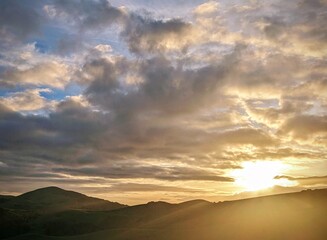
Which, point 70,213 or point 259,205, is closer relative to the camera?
point 259,205

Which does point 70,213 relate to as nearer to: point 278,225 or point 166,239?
point 166,239

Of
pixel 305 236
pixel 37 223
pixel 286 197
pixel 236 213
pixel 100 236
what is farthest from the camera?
pixel 37 223

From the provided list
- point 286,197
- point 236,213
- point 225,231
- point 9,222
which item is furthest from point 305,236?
point 9,222

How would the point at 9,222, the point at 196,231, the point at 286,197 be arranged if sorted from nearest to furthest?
the point at 196,231, the point at 286,197, the point at 9,222

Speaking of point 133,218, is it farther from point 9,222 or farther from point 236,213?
point 236,213

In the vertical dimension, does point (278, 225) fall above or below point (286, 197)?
below

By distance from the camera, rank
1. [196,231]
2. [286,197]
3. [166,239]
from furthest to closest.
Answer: [286,197]
[196,231]
[166,239]

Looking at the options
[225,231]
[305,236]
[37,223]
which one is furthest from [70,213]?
[305,236]

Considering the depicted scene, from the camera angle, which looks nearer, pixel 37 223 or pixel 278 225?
pixel 278 225

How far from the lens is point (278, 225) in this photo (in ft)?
269

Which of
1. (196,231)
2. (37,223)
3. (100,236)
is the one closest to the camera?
(196,231)

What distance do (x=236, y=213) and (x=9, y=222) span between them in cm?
9083

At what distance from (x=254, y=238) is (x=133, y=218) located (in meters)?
94.8

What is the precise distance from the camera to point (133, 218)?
532 feet
